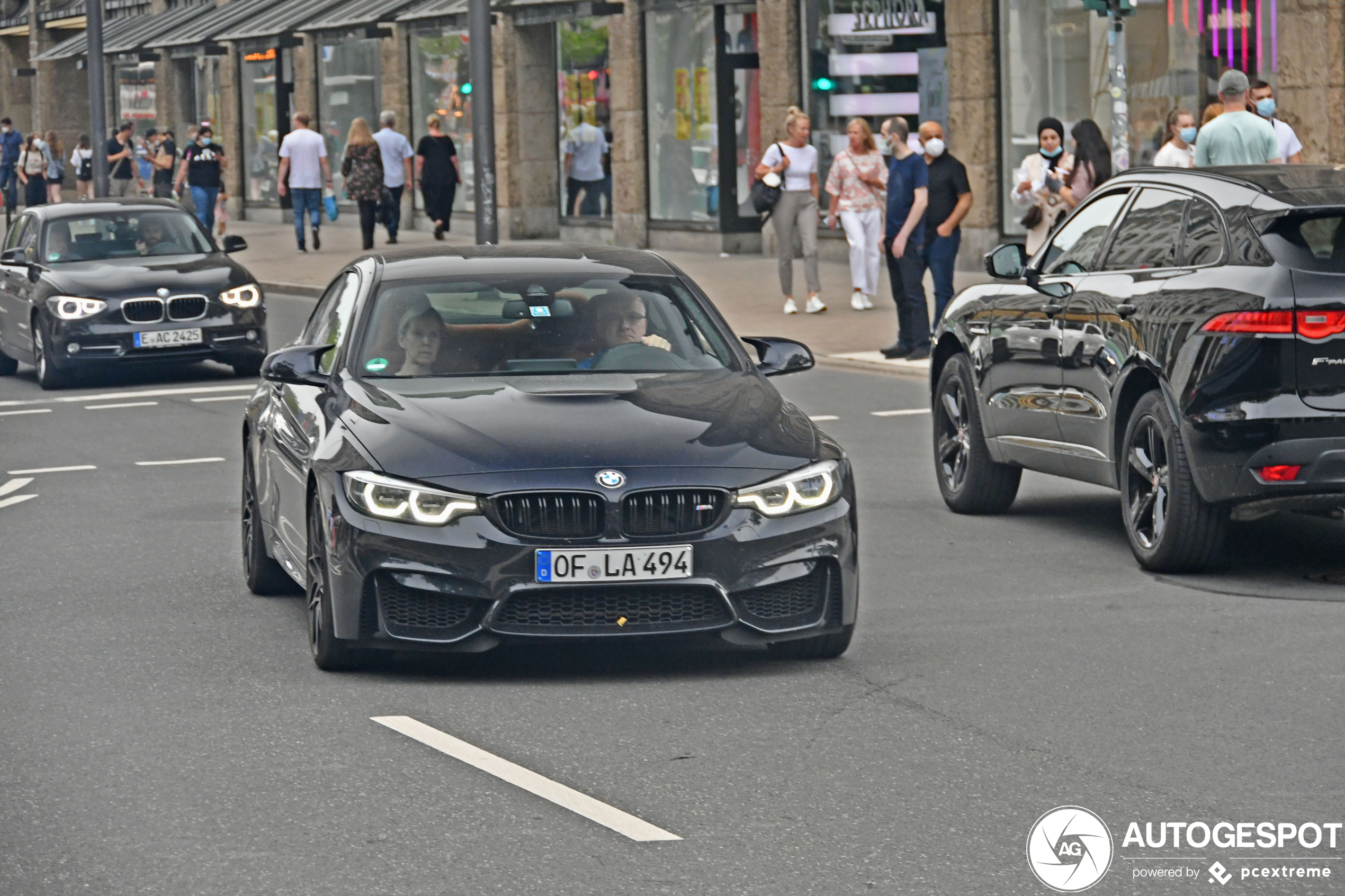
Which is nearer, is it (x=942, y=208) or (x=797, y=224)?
(x=942, y=208)

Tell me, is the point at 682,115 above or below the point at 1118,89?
above

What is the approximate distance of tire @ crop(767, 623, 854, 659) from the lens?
7477 millimetres

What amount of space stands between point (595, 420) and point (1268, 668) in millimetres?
2228

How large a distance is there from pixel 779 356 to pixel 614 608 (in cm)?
169

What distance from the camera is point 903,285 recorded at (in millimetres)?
18453

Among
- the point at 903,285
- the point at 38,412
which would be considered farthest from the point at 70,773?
the point at 903,285

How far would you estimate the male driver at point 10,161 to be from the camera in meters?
49.8

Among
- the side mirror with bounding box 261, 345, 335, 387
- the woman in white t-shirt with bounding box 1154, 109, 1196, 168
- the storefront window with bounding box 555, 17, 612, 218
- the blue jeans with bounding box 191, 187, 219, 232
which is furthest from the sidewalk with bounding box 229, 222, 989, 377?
the side mirror with bounding box 261, 345, 335, 387

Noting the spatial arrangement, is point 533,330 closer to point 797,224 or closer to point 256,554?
point 256,554

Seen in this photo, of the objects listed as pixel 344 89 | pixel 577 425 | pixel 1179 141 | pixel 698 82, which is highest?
pixel 344 89

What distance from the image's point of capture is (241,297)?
18.5 meters

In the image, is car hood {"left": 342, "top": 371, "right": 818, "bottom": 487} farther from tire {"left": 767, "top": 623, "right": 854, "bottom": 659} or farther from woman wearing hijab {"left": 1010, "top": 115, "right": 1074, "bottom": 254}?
woman wearing hijab {"left": 1010, "top": 115, "right": 1074, "bottom": 254}

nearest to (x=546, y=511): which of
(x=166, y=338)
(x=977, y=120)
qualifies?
(x=166, y=338)

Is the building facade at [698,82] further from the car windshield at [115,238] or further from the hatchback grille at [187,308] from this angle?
the hatchback grille at [187,308]
